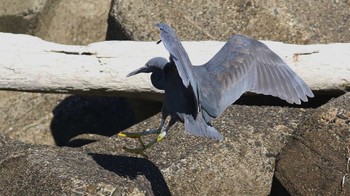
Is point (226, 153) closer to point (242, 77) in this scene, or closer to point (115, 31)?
point (242, 77)

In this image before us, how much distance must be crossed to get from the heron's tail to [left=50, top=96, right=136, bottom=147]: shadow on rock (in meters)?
2.49

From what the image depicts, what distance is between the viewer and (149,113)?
25.1ft

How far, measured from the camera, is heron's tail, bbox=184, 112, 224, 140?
A: 541 centimetres

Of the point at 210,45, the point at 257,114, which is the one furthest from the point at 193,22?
the point at 257,114

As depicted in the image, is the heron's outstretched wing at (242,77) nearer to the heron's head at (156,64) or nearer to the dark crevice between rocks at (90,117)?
the heron's head at (156,64)

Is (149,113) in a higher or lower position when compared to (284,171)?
lower

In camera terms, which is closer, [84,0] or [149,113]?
[149,113]

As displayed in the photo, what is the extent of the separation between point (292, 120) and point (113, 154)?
1168mm

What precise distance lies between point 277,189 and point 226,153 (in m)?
0.43

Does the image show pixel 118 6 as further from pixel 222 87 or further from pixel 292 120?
pixel 222 87

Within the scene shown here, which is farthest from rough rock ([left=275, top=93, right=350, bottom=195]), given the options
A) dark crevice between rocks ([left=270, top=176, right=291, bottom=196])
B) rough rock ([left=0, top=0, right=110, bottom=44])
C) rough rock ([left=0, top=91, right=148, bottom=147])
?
rough rock ([left=0, top=0, right=110, bottom=44])

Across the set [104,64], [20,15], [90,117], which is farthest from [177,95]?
[20,15]

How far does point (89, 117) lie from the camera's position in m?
8.16

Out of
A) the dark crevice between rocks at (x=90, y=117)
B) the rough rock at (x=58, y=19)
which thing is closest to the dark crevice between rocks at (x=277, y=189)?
the dark crevice between rocks at (x=90, y=117)
